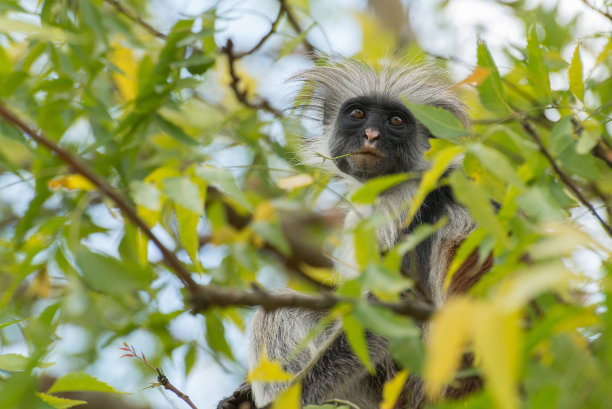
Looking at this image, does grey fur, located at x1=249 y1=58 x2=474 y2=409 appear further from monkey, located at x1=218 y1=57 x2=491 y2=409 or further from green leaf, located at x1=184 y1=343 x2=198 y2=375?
green leaf, located at x1=184 y1=343 x2=198 y2=375

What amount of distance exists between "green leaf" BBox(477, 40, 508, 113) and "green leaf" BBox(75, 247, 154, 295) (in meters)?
1.33

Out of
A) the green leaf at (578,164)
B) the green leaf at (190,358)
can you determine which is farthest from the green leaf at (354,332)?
the green leaf at (190,358)

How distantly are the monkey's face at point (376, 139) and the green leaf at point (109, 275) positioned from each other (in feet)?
8.52

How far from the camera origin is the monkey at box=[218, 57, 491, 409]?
388 cm

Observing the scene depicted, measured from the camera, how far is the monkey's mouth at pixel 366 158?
450cm

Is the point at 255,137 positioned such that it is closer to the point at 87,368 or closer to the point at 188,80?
the point at 188,80

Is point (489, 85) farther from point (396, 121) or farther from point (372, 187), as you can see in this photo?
point (396, 121)

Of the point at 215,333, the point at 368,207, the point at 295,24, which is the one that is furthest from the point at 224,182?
the point at 295,24

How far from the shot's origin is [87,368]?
5586mm

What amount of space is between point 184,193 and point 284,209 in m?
1.23

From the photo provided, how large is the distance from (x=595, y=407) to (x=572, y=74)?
149 centimetres

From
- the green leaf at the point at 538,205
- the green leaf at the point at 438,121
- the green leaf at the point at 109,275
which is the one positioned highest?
the green leaf at the point at 438,121

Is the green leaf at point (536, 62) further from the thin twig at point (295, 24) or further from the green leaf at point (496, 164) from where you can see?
the thin twig at point (295, 24)

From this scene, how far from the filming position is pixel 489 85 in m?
2.54
